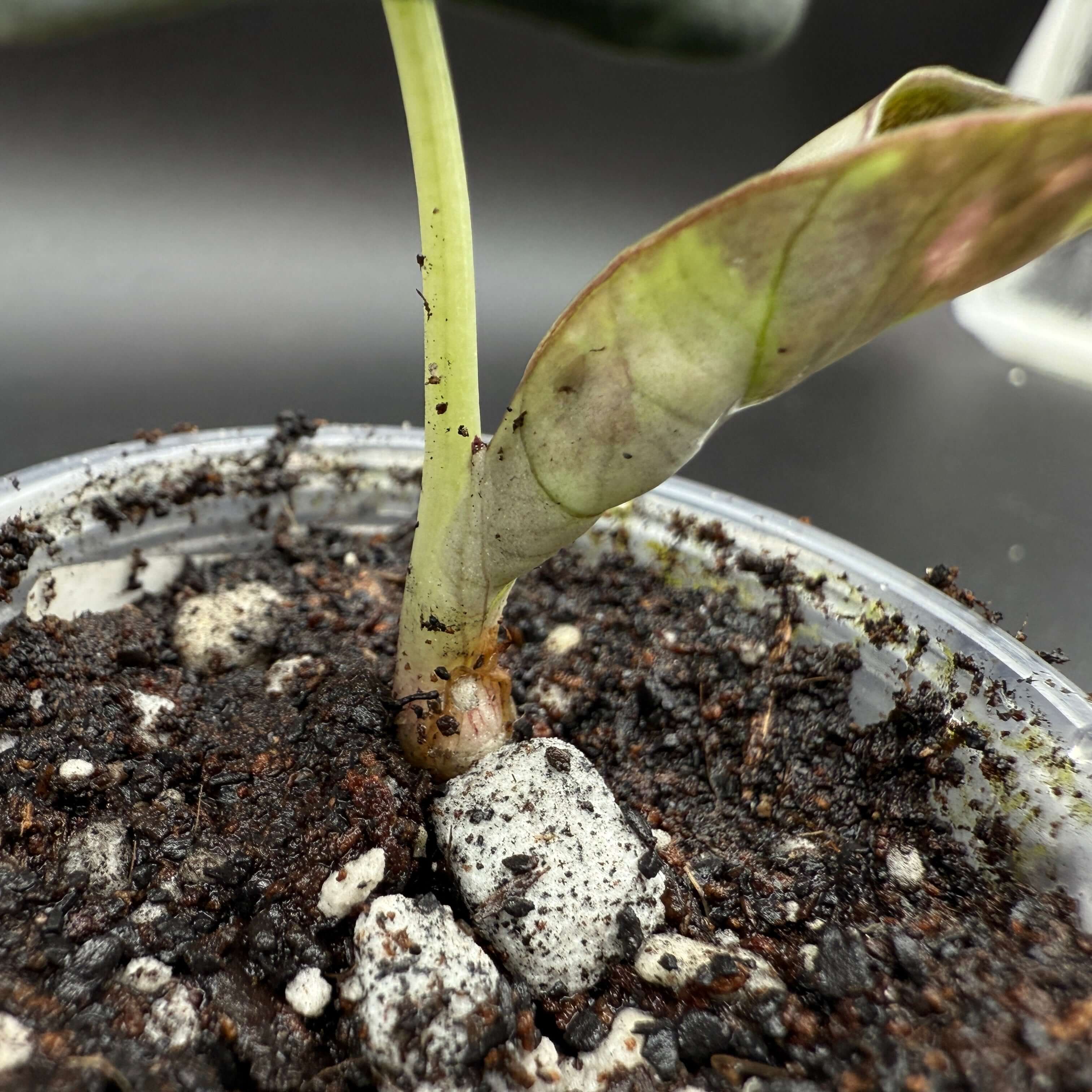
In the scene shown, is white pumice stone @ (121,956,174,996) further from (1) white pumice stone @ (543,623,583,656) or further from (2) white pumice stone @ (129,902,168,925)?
(1) white pumice stone @ (543,623,583,656)

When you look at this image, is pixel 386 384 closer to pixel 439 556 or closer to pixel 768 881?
pixel 439 556

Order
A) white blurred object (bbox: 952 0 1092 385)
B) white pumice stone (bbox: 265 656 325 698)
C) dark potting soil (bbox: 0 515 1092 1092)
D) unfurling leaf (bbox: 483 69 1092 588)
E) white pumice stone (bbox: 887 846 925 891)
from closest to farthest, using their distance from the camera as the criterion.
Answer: unfurling leaf (bbox: 483 69 1092 588) → dark potting soil (bbox: 0 515 1092 1092) → white pumice stone (bbox: 887 846 925 891) → white pumice stone (bbox: 265 656 325 698) → white blurred object (bbox: 952 0 1092 385)

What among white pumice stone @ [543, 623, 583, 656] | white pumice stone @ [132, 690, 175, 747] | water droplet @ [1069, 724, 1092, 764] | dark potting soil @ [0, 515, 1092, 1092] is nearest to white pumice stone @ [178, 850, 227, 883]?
dark potting soil @ [0, 515, 1092, 1092]

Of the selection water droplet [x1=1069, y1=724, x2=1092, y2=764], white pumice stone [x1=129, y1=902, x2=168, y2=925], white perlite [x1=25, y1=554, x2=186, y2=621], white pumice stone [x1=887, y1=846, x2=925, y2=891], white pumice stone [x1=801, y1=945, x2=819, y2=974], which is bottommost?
white pumice stone [x1=801, y1=945, x2=819, y2=974]

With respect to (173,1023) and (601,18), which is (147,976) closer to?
(173,1023)

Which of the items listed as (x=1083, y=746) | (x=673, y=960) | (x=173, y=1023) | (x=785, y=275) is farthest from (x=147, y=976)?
(x=1083, y=746)

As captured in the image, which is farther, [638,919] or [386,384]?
[386,384]

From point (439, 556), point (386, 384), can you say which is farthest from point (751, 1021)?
point (386, 384)

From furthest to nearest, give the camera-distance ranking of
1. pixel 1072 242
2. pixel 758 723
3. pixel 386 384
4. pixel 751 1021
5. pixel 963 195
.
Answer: pixel 1072 242 → pixel 386 384 → pixel 758 723 → pixel 751 1021 → pixel 963 195
